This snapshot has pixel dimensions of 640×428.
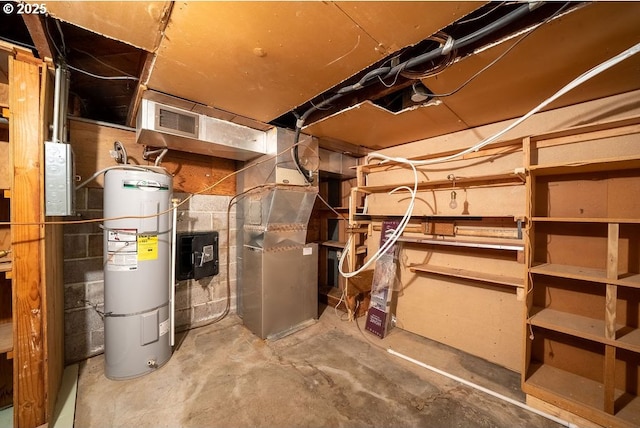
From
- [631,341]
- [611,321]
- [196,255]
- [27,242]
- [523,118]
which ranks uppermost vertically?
[523,118]

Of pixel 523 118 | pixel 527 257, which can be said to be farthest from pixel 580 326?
pixel 523 118

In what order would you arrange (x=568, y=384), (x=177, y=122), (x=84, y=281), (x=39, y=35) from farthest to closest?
1. (x=84, y=281)
2. (x=177, y=122)
3. (x=568, y=384)
4. (x=39, y=35)

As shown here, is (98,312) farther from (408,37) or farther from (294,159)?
(408,37)

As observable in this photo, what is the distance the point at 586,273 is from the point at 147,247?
118 inches

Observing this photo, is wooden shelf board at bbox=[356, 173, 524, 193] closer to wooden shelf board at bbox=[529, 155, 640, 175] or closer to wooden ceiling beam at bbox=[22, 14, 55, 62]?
wooden shelf board at bbox=[529, 155, 640, 175]

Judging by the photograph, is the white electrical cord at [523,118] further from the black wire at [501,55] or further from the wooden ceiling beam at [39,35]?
the wooden ceiling beam at [39,35]

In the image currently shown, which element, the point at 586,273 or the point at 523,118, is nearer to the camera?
the point at 523,118

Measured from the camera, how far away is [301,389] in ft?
5.49

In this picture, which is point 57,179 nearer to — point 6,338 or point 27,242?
point 27,242

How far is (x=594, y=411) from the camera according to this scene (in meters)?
1.37

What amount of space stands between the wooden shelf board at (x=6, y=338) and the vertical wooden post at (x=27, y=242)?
6 cm

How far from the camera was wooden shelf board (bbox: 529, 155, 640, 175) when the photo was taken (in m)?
1.33

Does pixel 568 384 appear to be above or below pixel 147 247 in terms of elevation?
below

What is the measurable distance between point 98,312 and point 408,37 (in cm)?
292
